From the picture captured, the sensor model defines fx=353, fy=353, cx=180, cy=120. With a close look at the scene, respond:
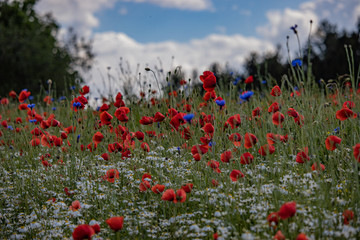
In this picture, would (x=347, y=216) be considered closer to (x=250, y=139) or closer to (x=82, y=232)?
(x=250, y=139)

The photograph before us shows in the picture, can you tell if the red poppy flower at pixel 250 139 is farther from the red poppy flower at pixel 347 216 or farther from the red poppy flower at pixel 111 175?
the red poppy flower at pixel 111 175

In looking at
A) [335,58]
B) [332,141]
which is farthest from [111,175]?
[335,58]

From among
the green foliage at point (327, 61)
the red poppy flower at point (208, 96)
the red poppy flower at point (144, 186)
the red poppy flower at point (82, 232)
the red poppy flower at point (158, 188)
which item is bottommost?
the red poppy flower at point (82, 232)

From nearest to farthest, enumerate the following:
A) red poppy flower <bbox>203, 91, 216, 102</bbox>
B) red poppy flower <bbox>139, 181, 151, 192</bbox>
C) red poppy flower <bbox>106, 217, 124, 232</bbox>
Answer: red poppy flower <bbox>106, 217, 124, 232</bbox>
red poppy flower <bbox>139, 181, 151, 192</bbox>
red poppy flower <bbox>203, 91, 216, 102</bbox>

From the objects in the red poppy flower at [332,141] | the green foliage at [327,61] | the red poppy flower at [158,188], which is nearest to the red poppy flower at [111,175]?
the red poppy flower at [158,188]

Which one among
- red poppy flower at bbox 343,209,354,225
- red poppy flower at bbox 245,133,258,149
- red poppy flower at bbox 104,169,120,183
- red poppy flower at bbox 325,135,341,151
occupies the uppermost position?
red poppy flower at bbox 245,133,258,149

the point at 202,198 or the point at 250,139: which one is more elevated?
the point at 250,139

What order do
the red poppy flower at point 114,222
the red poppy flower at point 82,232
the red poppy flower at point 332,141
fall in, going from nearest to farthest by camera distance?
1. the red poppy flower at point 82,232
2. the red poppy flower at point 114,222
3. the red poppy flower at point 332,141

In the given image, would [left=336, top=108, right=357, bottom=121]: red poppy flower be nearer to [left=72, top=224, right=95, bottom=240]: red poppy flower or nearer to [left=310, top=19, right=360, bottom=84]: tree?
[left=72, top=224, right=95, bottom=240]: red poppy flower

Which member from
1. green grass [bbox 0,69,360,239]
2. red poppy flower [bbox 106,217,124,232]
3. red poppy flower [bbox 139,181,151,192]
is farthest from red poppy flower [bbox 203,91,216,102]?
red poppy flower [bbox 106,217,124,232]

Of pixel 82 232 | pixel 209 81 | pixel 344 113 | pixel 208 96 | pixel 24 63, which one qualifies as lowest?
pixel 82 232

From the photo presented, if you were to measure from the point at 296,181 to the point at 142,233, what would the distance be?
140 cm

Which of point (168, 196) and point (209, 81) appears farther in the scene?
point (209, 81)

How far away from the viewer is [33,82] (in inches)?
883
